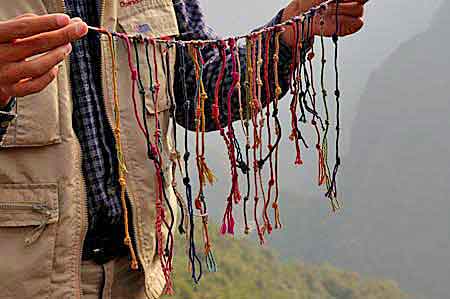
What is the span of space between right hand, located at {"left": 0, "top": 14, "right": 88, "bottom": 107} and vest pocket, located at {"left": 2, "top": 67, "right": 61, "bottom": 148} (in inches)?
5.2

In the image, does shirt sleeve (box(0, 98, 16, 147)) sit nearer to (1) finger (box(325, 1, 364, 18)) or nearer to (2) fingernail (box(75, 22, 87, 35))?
(2) fingernail (box(75, 22, 87, 35))

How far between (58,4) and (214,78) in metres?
0.29

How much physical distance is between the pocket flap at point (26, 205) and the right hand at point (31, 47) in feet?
0.61

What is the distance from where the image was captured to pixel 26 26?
0.59m

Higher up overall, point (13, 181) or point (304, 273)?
point (13, 181)

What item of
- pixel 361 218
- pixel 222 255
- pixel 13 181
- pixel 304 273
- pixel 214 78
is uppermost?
pixel 214 78

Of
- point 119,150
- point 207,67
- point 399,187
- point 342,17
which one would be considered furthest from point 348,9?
point 399,187

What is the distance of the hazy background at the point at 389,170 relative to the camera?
10.0 m

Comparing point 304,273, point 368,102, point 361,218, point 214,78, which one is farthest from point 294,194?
point 214,78

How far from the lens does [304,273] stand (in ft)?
19.1

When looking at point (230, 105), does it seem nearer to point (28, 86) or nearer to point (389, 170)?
point (28, 86)

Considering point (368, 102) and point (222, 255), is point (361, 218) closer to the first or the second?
point (368, 102)

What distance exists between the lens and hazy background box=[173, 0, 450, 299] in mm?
10039

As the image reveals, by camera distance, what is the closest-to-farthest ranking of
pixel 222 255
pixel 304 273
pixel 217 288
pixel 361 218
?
pixel 217 288
pixel 222 255
pixel 304 273
pixel 361 218
